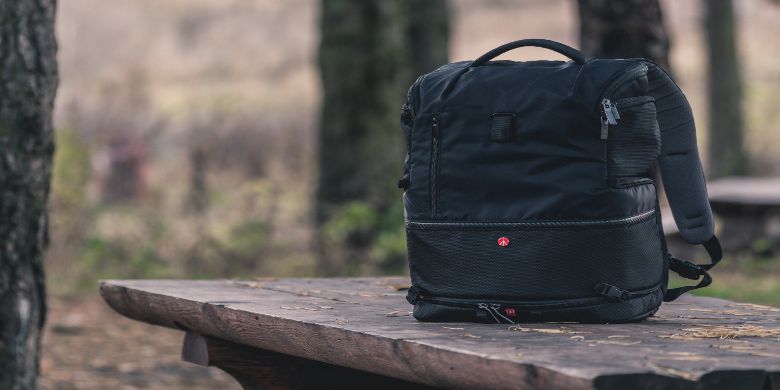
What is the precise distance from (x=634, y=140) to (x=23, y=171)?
7.28 ft

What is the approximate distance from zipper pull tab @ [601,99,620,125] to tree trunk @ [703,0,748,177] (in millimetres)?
14499

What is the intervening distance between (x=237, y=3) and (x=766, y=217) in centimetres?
4488

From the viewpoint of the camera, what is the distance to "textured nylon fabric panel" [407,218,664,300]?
10.2ft

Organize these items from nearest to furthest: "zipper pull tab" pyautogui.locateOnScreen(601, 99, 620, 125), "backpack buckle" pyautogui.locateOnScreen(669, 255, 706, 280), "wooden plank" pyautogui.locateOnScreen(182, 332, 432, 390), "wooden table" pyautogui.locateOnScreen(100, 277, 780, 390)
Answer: "wooden table" pyautogui.locateOnScreen(100, 277, 780, 390) < "zipper pull tab" pyautogui.locateOnScreen(601, 99, 620, 125) < "backpack buckle" pyautogui.locateOnScreen(669, 255, 706, 280) < "wooden plank" pyautogui.locateOnScreen(182, 332, 432, 390)

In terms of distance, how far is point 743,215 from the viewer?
12234 millimetres

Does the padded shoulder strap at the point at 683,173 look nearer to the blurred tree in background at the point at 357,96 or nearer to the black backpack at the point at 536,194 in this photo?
the black backpack at the point at 536,194

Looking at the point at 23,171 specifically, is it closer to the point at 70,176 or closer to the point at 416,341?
A: the point at 416,341

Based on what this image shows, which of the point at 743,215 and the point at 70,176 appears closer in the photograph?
the point at 70,176

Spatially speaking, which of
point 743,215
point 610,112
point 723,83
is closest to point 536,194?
point 610,112

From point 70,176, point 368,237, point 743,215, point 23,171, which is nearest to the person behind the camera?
point 23,171

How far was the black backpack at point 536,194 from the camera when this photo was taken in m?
3.10

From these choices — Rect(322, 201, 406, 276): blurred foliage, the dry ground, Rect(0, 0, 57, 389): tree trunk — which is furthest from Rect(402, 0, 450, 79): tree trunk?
Rect(0, 0, 57, 389): tree trunk

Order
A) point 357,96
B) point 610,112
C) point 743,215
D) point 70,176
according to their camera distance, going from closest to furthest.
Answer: point 610,112
point 357,96
point 70,176
point 743,215

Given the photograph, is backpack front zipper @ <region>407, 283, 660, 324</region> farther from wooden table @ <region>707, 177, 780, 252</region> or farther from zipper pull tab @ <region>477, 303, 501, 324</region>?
wooden table @ <region>707, 177, 780, 252</region>
